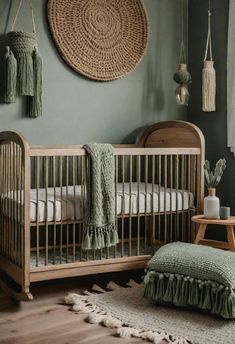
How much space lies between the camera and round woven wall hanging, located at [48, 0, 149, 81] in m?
3.27

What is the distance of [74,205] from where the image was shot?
Answer: 2.77 meters

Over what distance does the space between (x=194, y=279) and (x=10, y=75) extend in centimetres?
153

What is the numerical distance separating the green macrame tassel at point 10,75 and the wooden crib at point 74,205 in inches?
11.6

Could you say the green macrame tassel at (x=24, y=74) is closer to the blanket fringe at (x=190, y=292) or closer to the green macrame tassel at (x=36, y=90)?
the green macrame tassel at (x=36, y=90)

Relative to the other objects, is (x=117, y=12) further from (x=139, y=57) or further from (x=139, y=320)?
(x=139, y=320)

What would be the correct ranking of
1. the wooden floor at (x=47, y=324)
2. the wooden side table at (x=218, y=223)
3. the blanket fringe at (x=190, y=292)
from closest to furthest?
the wooden floor at (x=47, y=324), the blanket fringe at (x=190, y=292), the wooden side table at (x=218, y=223)

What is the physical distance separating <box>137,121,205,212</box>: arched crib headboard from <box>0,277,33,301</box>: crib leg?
120cm

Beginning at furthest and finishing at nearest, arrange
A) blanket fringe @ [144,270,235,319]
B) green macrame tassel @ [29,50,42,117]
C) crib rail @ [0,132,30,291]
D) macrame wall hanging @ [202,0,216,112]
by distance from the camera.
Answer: macrame wall hanging @ [202,0,216,112]
green macrame tassel @ [29,50,42,117]
crib rail @ [0,132,30,291]
blanket fringe @ [144,270,235,319]

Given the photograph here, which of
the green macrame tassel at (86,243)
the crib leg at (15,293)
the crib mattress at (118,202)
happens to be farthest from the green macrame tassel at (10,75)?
the crib leg at (15,293)

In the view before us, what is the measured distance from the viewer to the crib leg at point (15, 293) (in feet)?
8.42

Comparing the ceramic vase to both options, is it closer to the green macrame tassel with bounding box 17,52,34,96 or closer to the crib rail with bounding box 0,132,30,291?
the crib rail with bounding box 0,132,30,291

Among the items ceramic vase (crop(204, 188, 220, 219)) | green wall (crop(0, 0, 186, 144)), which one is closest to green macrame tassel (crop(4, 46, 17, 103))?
green wall (crop(0, 0, 186, 144))

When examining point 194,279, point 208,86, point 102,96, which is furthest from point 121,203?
point 208,86

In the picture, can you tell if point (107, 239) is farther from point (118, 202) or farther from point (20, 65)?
point (20, 65)
